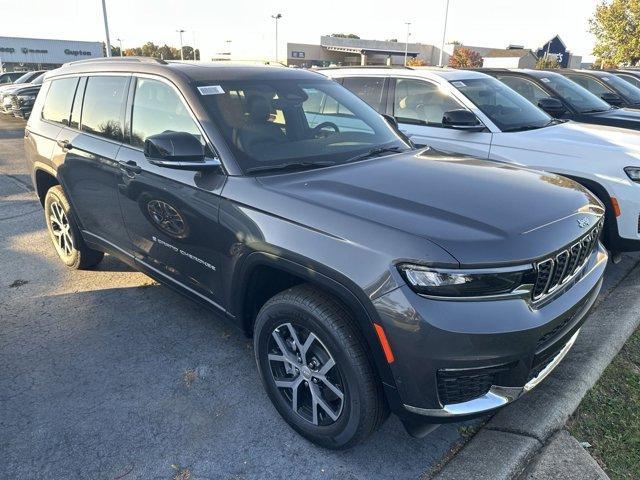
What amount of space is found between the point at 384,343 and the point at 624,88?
1038cm

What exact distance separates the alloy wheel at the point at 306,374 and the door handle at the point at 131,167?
1.50 metres

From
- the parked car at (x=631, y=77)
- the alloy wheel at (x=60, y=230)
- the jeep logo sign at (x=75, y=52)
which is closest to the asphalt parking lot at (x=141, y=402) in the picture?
the alloy wheel at (x=60, y=230)

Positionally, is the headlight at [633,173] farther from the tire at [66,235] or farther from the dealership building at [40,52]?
the dealership building at [40,52]

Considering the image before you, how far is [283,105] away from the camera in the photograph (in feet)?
10.7

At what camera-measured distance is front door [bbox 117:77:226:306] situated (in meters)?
2.82

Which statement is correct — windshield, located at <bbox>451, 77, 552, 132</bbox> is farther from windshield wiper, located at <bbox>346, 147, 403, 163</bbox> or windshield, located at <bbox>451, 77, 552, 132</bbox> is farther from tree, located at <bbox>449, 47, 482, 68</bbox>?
tree, located at <bbox>449, 47, 482, 68</bbox>

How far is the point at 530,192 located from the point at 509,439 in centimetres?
127

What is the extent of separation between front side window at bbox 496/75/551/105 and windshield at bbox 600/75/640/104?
3.11m

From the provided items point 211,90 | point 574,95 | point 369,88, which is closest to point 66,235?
point 211,90

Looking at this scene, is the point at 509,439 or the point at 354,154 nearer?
the point at 509,439

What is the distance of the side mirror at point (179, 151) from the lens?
269cm

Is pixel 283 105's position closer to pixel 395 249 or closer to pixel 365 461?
pixel 395 249

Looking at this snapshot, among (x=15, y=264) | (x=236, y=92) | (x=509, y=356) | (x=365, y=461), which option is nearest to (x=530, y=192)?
(x=509, y=356)

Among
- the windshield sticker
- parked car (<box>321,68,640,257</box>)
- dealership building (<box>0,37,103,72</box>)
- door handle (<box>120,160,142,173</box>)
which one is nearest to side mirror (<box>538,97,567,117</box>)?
parked car (<box>321,68,640,257</box>)
